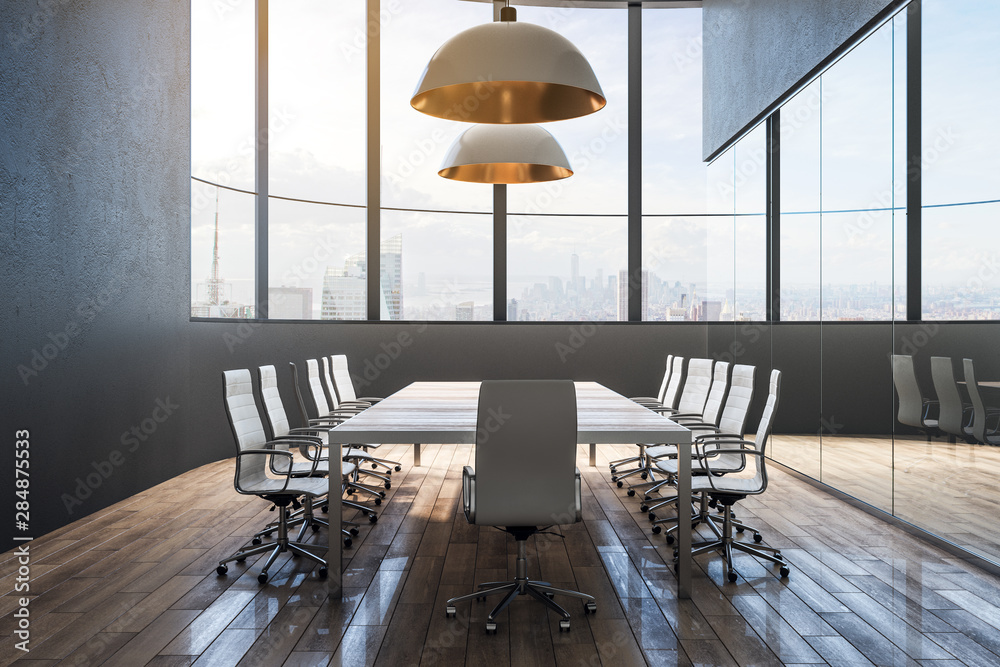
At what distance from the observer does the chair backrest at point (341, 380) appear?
6.66 m

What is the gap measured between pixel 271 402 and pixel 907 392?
14.0ft

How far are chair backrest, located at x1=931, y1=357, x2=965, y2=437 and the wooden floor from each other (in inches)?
31.4

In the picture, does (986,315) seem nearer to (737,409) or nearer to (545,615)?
(737,409)

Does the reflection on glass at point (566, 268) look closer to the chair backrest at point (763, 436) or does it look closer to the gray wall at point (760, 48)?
the gray wall at point (760, 48)

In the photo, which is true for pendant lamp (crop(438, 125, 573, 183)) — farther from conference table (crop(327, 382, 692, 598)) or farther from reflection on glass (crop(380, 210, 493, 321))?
reflection on glass (crop(380, 210, 493, 321))

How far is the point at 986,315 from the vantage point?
150 inches

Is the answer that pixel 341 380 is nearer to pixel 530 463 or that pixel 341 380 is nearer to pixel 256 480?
pixel 256 480

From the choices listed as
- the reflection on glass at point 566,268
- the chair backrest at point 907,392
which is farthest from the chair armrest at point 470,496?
the reflection on glass at point 566,268

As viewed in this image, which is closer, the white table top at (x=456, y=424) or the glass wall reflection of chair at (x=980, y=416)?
the white table top at (x=456, y=424)

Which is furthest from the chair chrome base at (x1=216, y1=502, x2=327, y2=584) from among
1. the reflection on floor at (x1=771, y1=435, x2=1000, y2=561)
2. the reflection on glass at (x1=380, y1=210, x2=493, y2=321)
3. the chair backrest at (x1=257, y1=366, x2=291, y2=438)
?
the reflection on glass at (x1=380, y1=210, x2=493, y2=321)

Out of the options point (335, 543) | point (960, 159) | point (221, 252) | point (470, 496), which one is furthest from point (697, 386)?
point (221, 252)

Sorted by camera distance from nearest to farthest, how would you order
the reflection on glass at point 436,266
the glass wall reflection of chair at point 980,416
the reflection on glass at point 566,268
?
the glass wall reflection of chair at point 980,416 → the reflection on glass at point 436,266 → the reflection on glass at point 566,268

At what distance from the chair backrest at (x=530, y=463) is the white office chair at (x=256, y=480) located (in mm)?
1223

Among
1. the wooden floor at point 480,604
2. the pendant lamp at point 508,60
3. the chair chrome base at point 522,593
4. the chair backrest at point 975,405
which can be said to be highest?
the pendant lamp at point 508,60
